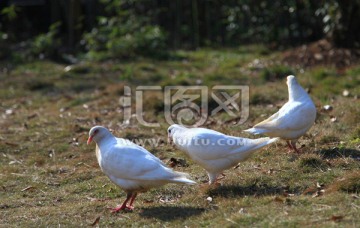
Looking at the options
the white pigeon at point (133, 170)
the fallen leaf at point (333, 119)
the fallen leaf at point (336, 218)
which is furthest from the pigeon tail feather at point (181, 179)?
the fallen leaf at point (333, 119)

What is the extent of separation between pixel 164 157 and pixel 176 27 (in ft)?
35.0

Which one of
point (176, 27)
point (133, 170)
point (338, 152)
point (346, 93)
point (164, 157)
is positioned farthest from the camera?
point (176, 27)

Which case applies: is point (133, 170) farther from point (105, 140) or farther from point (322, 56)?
point (322, 56)

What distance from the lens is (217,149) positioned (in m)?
6.64

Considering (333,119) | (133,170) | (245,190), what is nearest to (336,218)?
(245,190)

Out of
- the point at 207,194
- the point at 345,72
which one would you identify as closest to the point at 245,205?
the point at 207,194

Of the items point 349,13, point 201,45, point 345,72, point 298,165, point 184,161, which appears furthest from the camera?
point 201,45

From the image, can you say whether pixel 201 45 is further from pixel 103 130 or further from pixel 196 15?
pixel 103 130

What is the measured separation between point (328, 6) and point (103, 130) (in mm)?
8305

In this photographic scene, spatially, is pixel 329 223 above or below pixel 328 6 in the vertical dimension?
below

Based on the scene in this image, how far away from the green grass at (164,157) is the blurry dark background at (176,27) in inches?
55.7

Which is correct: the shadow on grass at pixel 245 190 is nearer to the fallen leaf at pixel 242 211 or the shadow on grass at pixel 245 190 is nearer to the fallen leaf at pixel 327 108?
the fallen leaf at pixel 242 211

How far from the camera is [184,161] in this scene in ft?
26.7

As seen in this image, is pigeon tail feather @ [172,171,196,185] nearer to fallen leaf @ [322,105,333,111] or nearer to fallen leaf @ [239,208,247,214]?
fallen leaf @ [239,208,247,214]
